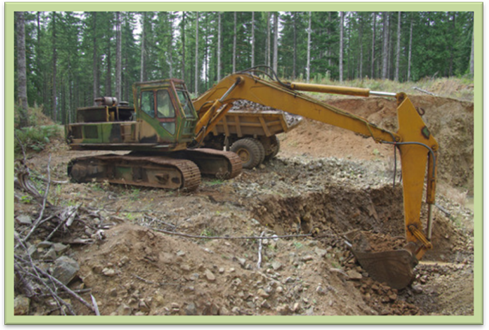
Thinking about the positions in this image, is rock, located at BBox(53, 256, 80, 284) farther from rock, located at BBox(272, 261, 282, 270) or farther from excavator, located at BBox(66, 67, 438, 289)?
excavator, located at BBox(66, 67, 438, 289)

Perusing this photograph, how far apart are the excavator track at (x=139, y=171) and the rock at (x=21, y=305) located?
4564 mm

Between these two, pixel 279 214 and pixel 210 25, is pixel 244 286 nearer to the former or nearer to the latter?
pixel 279 214

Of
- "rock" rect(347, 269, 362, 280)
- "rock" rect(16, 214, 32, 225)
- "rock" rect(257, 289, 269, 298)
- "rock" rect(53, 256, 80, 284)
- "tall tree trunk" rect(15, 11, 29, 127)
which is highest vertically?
"tall tree trunk" rect(15, 11, 29, 127)

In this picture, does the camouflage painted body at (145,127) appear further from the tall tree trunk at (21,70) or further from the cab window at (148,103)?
the tall tree trunk at (21,70)

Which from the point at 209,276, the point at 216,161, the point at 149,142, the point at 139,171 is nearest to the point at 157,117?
the point at 149,142

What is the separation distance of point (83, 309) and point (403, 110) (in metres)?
5.15

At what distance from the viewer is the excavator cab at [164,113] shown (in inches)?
332

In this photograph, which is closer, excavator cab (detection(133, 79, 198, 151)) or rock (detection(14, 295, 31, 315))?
rock (detection(14, 295, 31, 315))

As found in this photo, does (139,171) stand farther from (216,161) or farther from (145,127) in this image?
(216,161)

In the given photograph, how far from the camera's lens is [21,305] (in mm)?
3566

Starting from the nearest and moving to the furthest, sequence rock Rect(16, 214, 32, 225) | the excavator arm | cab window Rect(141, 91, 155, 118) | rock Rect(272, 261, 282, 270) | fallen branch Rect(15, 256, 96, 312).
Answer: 1. fallen branch Rect(15, 256, 96, 312)
2. rock Rect(16, 214, 32, 225)
3. rock Rect(272, 261, 282, 270)
4. the excavator arm
5. cab window Rect(141, 91, 155, 118)

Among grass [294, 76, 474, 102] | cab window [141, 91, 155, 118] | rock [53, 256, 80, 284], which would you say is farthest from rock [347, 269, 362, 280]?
grass [294, 76, 474, 102]

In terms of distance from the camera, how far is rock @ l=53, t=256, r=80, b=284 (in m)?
4.01

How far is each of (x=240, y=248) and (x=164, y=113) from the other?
4.05 metres
